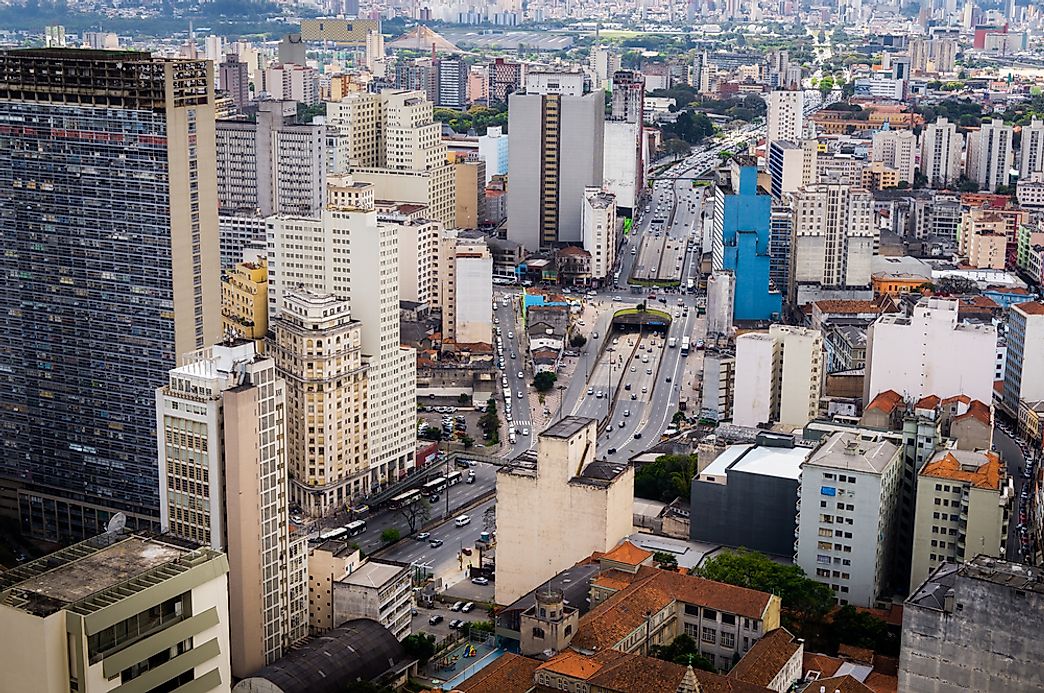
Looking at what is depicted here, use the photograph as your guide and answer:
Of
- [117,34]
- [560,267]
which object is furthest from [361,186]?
[117,34]

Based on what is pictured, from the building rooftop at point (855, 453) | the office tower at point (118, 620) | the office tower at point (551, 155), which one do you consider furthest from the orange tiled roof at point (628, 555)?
the office tower at point (551, 155)

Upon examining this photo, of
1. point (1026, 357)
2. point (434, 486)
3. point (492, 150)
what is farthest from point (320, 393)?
point (492, 150)

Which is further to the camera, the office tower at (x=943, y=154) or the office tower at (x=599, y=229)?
the office tower at (x=943, y=154)

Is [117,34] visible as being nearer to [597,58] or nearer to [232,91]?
[232,91]

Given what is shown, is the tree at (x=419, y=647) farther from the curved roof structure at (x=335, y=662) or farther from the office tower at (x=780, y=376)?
the office tower at (x=780, y=376)

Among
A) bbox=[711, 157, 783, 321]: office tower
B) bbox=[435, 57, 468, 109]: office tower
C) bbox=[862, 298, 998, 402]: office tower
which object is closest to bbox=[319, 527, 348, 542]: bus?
bbox=[862, 298, 998, 402]: office tower

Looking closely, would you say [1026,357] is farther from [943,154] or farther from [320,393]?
[943,154]

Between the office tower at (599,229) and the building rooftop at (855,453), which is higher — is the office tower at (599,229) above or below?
above

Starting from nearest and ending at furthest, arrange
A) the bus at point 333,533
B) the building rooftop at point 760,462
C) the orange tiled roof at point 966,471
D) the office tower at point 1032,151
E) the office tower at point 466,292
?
the orange tiled roof at point 966,471 < the building rooftop at point 760,462 < the bus at point 333,533 < the office tower at point 466,292 < the office tower at point 1032,151
